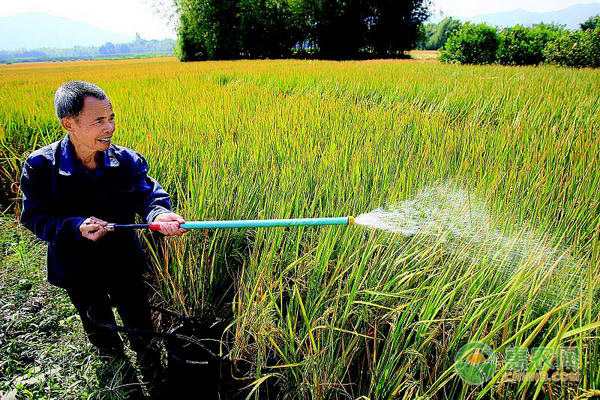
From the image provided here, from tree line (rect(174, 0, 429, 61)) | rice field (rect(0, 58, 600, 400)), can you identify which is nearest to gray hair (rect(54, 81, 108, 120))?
rice field (rect(0, 58, 600, 400))

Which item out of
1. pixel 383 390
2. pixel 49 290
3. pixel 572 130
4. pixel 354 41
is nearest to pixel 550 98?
pixel 572 130

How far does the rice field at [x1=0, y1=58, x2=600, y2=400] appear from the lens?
92cm

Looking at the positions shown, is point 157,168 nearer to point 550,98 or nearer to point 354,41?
point 550,98

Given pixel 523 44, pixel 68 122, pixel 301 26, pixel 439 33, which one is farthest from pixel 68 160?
pixel 439 33

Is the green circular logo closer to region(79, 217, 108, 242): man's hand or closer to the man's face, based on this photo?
region(79, 217, 108, 242): man's hand

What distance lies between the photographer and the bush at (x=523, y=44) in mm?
12922

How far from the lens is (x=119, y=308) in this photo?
4.62 ft

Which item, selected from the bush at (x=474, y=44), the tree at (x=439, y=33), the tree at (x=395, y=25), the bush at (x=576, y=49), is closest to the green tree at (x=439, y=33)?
the tree at (x=439, y=33)

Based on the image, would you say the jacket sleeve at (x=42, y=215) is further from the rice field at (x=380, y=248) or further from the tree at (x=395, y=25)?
the tree at (x=395, y=25)

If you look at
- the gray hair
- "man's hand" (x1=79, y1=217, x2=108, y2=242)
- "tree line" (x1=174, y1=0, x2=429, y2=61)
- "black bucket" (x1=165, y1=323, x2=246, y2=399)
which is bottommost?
"black bucket" (x1=165, y1=323, x2=246, y2=399)

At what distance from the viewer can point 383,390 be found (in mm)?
915

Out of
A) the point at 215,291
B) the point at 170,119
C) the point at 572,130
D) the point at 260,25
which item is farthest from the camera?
the point at 260,25

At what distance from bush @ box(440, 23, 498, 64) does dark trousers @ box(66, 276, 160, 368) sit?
53.3ft

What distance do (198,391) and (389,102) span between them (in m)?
3.59
